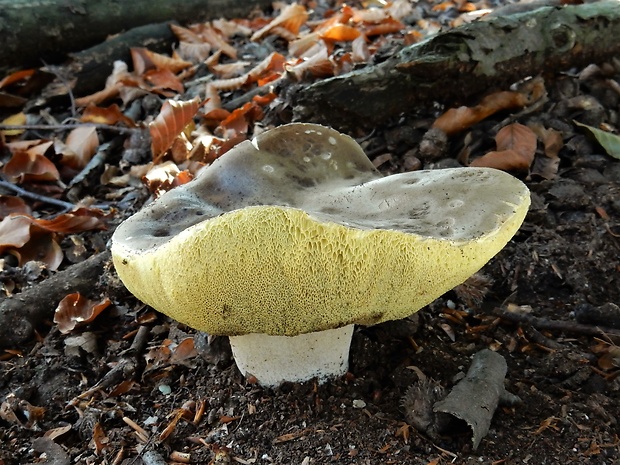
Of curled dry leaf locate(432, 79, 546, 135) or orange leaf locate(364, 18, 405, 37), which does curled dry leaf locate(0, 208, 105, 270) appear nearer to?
curled dry leaf locate(432, 79, 546, 135)

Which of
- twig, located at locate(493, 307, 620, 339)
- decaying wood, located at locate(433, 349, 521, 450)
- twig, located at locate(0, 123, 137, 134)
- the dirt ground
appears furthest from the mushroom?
twig, located at locate(0, 123, 137, 134)

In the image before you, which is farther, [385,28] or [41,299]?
[385,28]

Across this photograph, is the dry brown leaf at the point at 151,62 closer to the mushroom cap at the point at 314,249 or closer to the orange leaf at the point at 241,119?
the orange leaf at the point at 241,119

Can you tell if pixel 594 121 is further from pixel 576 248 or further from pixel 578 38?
pixel 576 248

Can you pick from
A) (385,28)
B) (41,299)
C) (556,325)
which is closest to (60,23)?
(385,28)

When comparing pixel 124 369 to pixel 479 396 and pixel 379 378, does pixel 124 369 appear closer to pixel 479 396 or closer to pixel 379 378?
pixel 379 378

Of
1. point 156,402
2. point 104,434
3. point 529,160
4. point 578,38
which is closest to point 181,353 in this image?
point 156,402
